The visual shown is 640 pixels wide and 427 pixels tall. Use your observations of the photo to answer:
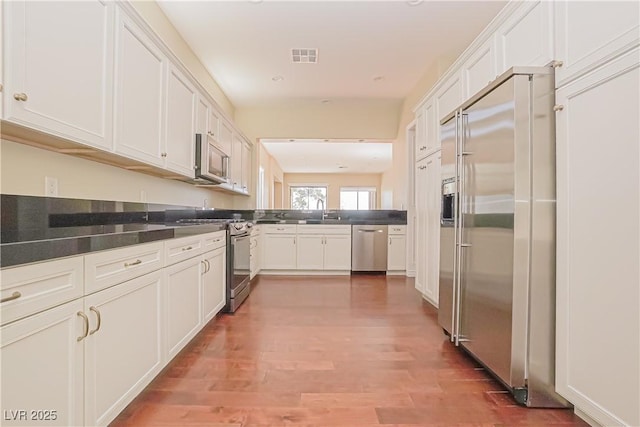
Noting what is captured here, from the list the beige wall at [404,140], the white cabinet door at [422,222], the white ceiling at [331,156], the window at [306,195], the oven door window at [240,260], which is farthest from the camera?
the window at [306,195]

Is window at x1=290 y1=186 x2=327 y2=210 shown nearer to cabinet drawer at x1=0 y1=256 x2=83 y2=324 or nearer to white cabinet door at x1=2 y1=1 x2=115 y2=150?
white cabinet door at x1=2 y1=1 x2=115 y2=150

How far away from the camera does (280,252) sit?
5207 mm

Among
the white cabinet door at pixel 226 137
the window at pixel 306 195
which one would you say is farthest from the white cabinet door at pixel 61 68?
the window at pixel 306 195

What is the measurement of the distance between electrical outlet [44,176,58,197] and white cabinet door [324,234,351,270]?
12.6 feet

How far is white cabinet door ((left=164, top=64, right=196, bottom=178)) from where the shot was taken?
97.0 inches

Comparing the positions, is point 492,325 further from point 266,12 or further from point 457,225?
point 266,12

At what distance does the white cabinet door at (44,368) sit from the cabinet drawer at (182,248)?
72 cm

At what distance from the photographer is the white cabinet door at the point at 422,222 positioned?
3.47m

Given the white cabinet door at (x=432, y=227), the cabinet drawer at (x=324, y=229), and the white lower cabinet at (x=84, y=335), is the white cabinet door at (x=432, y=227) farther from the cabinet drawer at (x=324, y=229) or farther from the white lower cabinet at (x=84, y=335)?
the white lower cabinet at (x=84, y=335)


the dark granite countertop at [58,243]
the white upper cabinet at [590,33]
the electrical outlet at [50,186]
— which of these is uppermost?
the white upper cabinet at [590,33]

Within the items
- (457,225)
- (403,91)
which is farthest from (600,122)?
(403,91)

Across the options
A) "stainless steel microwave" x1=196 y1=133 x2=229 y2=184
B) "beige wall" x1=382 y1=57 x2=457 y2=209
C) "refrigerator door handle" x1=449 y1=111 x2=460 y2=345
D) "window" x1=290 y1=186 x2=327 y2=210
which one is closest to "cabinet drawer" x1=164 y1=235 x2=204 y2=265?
"stainless steel microwave" x1=196 y1=133 x2=229 y2=184

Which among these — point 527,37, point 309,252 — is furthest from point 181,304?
point 309,252

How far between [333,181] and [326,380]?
1041 centimetres
